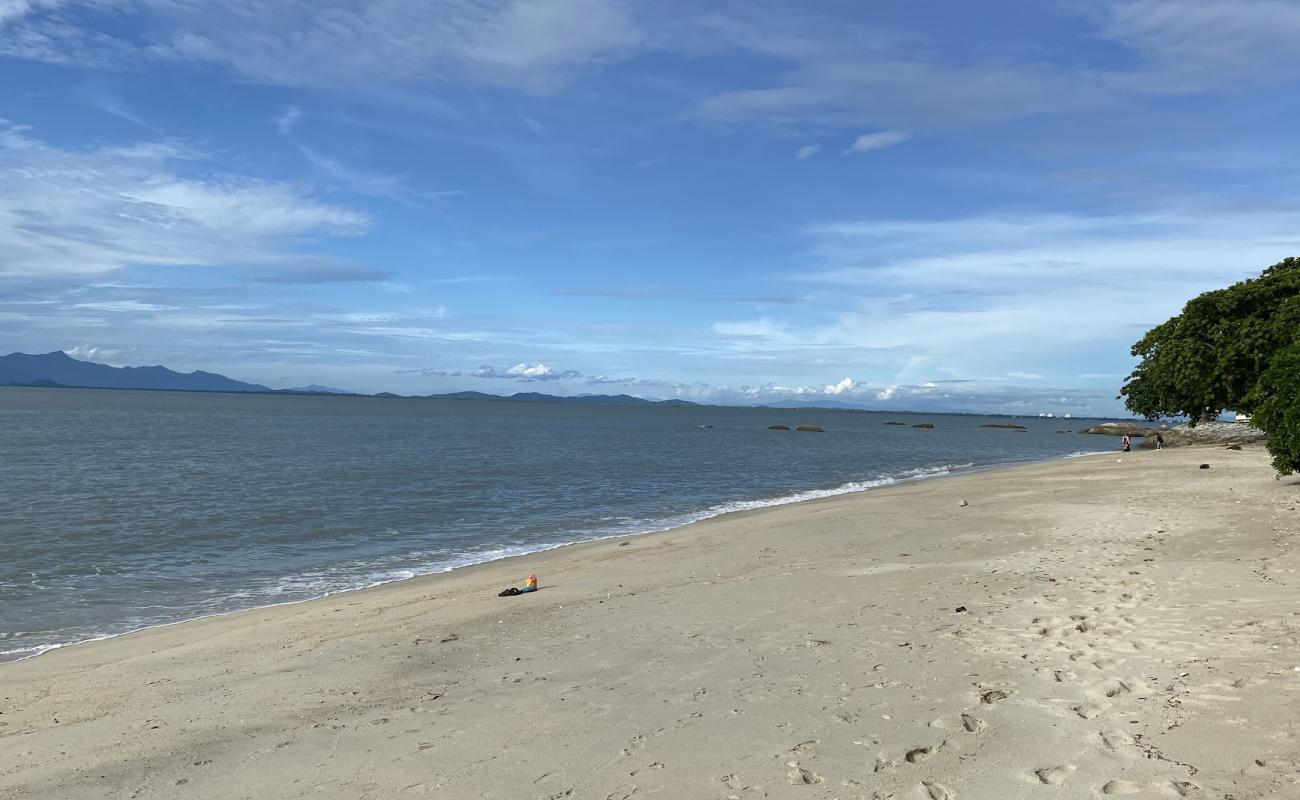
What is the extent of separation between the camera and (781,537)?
17.8 m

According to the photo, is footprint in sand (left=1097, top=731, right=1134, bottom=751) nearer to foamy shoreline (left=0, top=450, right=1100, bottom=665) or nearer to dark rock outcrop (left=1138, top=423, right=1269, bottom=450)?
foamy shoreline (left=0, top=450, right=1100, bottom=665)

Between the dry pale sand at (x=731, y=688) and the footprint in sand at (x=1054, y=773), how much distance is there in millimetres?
18

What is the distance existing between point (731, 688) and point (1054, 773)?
2.73 meters

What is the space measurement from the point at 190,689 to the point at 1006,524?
1609 centimetres

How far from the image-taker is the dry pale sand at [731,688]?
5.36 m

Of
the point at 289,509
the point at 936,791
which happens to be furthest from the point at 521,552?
the point at 936,791

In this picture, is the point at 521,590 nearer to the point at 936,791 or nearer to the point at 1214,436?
the point at 936,791

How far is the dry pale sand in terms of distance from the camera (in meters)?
5.36

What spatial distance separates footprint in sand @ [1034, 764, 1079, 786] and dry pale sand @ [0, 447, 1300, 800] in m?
0.02

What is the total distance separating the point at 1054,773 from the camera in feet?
16.9

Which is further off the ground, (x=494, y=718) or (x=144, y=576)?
(x=494, y=718)

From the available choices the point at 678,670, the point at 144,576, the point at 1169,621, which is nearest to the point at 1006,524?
the point at 1169,621

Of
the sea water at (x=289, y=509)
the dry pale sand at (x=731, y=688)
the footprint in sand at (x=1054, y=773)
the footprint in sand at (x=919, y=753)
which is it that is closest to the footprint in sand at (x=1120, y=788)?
the dry pale sand at (x=731, y=688)

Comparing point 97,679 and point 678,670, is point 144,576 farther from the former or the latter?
point 678,670
